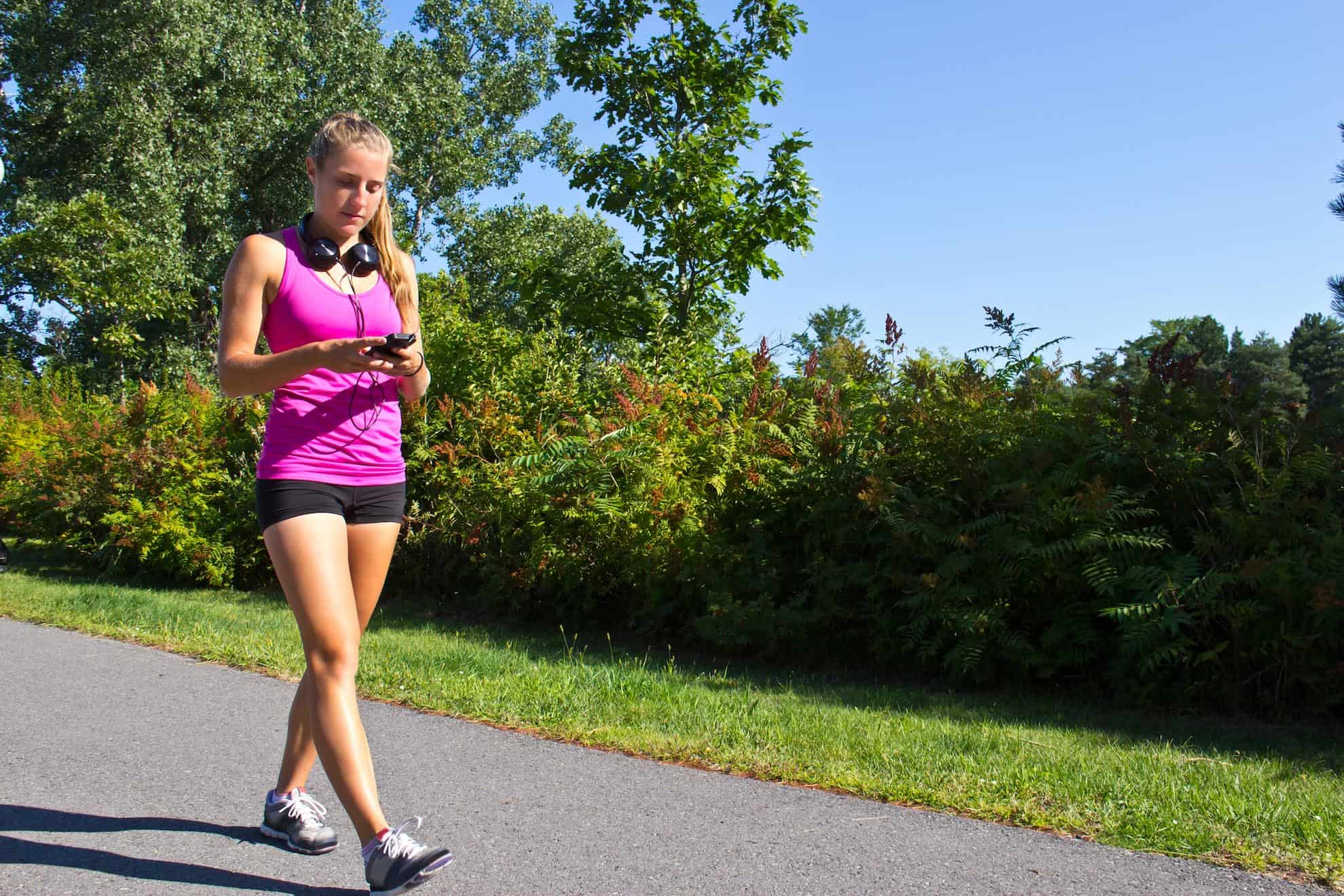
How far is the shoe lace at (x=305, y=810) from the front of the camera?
3293 mm

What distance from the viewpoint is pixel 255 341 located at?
9.73ft

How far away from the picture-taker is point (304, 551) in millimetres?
2920

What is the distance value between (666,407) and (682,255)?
10.5 feet

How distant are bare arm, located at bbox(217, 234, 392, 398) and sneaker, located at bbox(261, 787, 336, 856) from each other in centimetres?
134

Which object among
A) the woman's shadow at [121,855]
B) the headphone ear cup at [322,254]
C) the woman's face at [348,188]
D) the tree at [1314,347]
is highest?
the tree at [1314,347]

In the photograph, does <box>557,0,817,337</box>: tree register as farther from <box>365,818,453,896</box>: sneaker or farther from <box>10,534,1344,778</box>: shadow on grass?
<box>365,818,453,896</box>: sneaker

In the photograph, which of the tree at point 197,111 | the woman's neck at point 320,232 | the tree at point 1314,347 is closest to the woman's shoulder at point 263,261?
the woman's neck at point 320,232

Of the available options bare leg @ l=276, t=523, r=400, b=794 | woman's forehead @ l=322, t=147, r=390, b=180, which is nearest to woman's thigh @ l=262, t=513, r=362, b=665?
bare leg @ l=276, t=523, r=400, b=794

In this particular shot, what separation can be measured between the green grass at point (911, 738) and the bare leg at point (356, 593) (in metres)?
1.55

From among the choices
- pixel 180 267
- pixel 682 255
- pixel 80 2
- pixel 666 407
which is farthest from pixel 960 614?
pixel 80 2

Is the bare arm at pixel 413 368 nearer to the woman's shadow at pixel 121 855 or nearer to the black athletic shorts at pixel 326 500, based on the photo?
Result: the black athletic shorts at pixel 326 500

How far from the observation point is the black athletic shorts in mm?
2951

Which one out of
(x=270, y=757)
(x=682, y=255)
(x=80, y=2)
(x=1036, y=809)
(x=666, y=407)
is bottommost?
(x=270, y=757)

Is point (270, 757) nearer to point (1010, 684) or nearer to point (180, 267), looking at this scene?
point (1010, 684)
